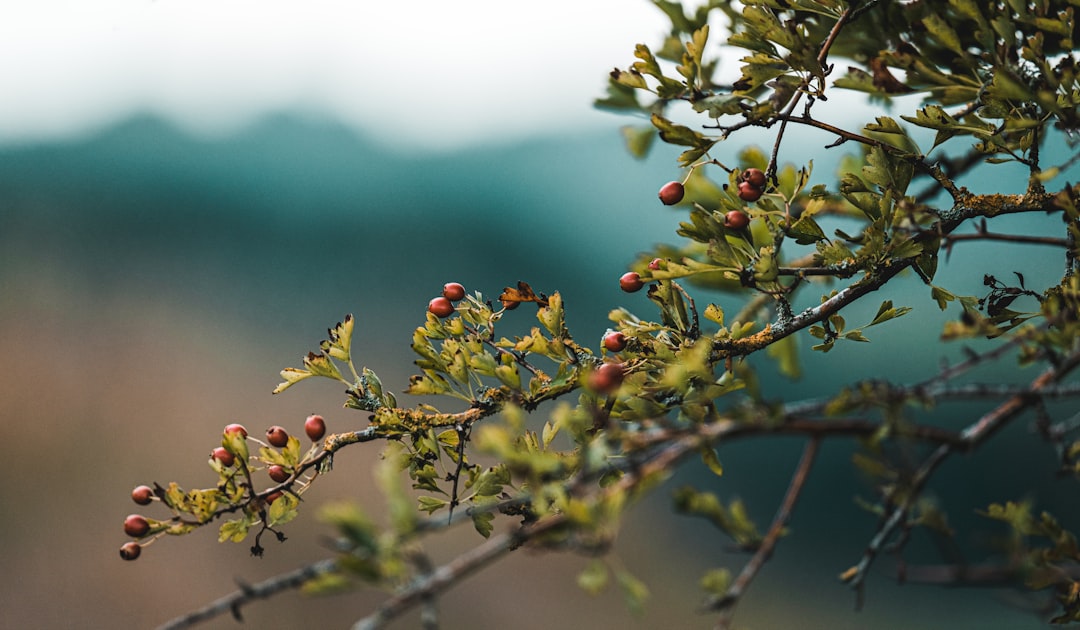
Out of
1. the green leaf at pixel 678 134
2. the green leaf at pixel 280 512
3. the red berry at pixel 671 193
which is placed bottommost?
the green leaf at pixel 280 512

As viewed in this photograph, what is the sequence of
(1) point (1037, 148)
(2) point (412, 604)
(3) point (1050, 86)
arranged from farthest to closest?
(1) point (1037, 148) < (3) point (1050, 86) < (2) point (412, 604)

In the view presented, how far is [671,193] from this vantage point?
958mm

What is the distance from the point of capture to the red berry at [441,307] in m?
0.99

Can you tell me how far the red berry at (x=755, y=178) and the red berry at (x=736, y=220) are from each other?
35mm

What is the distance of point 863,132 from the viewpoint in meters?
0.94

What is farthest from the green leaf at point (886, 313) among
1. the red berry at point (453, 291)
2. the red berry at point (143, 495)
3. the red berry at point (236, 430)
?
the red berry at point (143, 495)

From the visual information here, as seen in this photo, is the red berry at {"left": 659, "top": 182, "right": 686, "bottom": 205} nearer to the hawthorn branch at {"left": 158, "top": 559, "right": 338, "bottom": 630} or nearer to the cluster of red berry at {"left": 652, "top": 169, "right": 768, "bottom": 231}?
the cluster of red berry at {"left": 652, "top": 169, "right": 768, "bottom": 231}

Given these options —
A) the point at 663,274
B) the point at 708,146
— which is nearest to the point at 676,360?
the point at 663,274

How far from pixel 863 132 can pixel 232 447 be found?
759 millimetres

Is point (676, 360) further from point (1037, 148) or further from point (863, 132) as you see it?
point (1037, 148)

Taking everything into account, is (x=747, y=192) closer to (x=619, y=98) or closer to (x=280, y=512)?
(x=619, y=98)

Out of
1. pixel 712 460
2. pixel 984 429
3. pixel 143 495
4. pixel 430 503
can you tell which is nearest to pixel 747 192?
pixel 712 460

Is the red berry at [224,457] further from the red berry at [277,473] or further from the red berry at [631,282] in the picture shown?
the red berry at [631,282]

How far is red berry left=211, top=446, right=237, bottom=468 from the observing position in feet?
2.75
